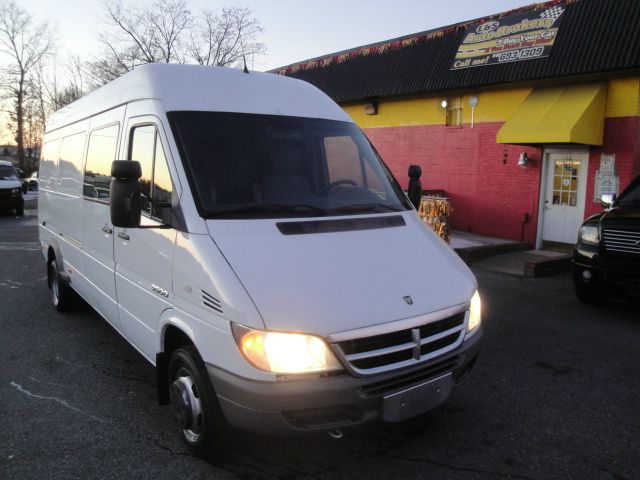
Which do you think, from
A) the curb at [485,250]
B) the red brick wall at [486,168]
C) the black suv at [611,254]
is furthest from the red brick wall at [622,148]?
the black suv at [611,254]

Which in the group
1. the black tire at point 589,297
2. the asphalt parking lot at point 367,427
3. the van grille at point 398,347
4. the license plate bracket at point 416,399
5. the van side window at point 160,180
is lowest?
the asphalt parking lot at point 367,427

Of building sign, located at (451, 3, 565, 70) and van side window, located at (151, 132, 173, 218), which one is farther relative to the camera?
building sign, located at (451, 3, 565, 70)

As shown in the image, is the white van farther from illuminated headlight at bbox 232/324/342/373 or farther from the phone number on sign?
the phone number on sign

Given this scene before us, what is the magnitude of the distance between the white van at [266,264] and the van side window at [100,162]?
0.04 m

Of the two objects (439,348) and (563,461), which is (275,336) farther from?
(563,461)

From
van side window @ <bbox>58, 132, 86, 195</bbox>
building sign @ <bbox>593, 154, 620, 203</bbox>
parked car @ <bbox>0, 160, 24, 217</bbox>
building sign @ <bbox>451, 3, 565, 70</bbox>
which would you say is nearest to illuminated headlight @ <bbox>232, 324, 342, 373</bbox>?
van side window @ <bbox>58, 132, 86, 195</bbox>

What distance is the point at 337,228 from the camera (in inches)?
131

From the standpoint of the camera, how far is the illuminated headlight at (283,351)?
8.60 ft

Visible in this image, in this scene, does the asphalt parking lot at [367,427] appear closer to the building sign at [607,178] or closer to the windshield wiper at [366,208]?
the windshield wiper at [366,208]

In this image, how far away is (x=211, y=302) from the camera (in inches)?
112

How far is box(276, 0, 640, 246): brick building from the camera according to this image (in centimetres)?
1016

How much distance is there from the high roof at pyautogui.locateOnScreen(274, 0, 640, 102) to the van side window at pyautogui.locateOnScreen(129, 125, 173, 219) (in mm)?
9082

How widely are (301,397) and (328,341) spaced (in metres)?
0.31

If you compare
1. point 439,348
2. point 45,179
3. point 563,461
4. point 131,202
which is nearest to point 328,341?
point 439,348
